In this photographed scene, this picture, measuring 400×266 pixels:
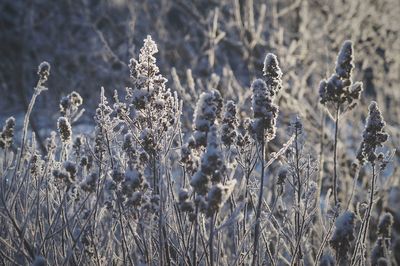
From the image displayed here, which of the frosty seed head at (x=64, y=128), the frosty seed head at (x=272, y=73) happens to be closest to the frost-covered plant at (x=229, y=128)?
the frosty seed head at (x=272, y=73)

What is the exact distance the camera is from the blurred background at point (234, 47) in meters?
5.44

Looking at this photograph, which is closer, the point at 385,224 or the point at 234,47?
the point at 385,224

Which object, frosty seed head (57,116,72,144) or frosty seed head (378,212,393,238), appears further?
frosty seed head (378,212,393,238)

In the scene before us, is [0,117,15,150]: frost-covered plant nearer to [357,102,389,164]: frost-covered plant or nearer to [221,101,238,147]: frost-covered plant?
[221,101,238,147]: frost-covered plant

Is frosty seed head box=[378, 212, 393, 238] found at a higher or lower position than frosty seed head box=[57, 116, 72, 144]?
lower

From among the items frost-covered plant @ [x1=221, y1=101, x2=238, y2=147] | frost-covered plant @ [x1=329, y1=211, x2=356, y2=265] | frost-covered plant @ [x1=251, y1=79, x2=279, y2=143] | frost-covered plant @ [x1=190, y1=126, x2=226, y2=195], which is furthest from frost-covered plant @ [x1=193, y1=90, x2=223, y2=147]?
frost-covered plant @ [x1=329, y1=211, x2=356, y2=265]

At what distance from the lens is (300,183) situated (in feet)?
6.98

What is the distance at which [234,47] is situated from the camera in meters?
6.79

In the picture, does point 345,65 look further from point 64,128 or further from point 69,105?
point 69,105

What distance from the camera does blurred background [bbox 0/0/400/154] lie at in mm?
5438

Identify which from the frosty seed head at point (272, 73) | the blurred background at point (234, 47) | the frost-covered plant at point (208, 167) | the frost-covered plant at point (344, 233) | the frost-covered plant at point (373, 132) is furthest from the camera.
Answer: the blurred background at point (234, 47)

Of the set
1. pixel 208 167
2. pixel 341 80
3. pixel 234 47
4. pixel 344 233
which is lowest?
pixel 344 233

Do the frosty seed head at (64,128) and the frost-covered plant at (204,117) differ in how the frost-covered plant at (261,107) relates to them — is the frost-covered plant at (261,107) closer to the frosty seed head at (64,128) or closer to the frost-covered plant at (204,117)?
the frost-covered plant at (204,117)

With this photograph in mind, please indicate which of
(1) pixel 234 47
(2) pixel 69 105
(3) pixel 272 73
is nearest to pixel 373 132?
(3) pixel 272 73
